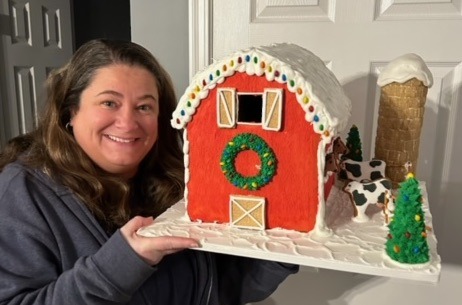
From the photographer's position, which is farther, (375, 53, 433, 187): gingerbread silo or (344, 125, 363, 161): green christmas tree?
(344, 125, 363, 161): green christmas tree

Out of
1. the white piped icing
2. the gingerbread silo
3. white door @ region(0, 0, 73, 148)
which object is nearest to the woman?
the gingerbread silo

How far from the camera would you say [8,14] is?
2098 mm

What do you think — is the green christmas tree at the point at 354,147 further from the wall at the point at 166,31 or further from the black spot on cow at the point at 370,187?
the wall at the point at 166,31

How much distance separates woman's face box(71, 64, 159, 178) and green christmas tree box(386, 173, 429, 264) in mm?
506

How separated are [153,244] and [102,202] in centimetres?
24

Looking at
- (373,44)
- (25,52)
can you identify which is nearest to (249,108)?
(373,44)

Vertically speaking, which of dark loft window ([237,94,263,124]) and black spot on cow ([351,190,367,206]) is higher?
dark loft window ([237,94,263,124])

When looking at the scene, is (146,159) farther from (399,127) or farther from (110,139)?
(399,127)

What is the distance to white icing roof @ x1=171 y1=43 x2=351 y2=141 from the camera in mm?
746

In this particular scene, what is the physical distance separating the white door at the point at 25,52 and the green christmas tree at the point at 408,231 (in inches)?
74.1

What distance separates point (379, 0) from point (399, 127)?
441mm

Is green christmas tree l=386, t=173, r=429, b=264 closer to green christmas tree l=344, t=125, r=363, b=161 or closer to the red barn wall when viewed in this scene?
the red barn wall

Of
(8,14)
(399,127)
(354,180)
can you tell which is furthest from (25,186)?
(8,14)

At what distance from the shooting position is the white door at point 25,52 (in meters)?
2.12
